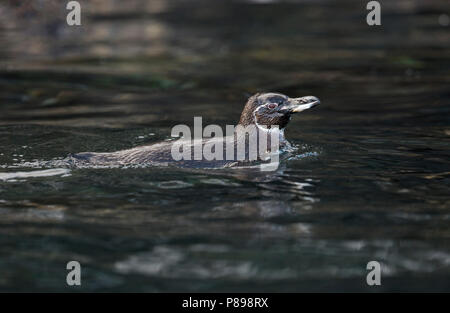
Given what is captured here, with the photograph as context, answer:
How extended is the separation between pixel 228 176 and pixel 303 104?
1576 mm

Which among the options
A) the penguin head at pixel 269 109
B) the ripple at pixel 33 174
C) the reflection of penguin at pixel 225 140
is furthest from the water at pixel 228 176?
the penguin head at pixel 269 109

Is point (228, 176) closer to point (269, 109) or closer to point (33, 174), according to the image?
point (269, 109)

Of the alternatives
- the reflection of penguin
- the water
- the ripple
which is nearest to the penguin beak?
the reflection of penguin

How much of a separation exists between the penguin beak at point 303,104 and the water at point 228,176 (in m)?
0.67

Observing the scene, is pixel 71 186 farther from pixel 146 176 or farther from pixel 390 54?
pixel 390 54

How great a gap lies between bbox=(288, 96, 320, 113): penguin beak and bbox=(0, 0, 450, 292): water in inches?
26.5

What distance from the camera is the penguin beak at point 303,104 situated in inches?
392

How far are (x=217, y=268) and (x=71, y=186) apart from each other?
2811 millimetres

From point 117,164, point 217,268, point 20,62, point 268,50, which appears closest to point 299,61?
point 268,50

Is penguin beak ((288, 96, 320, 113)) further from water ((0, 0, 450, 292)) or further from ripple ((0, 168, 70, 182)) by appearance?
ripple ((0, 168, 70, 182))

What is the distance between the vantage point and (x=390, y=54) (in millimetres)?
19453

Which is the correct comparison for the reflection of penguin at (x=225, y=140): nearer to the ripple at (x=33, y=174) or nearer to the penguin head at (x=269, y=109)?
the penguin head at (x=269, y=109)

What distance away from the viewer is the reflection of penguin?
31.1ft

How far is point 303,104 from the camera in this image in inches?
394
